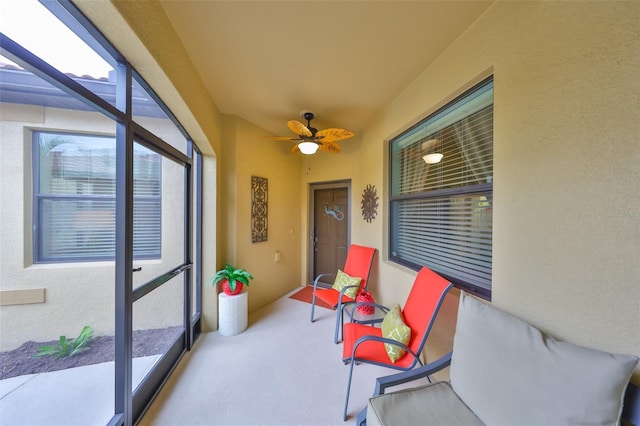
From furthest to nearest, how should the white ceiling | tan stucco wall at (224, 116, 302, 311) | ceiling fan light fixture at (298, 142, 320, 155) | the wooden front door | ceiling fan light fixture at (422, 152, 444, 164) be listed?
the wooden front door → tan stucco wall at (224, 116, 302, 311) → ceiling fan light fixture at (298, 142, 320, 155) → ceiling fan light fixture at (422, 152, 444, 164) → the white ceiling

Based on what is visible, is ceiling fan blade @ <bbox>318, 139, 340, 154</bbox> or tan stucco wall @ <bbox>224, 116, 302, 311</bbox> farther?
tan stucco wall @ <bbox>224, 116, 302, 311</bbox>

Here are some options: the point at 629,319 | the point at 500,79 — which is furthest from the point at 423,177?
the point at 629,319

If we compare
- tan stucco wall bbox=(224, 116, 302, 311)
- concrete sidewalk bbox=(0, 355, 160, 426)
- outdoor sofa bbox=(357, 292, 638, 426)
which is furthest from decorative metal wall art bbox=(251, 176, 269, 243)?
outdoor sofa bbox=(357, 292, 638, 426)

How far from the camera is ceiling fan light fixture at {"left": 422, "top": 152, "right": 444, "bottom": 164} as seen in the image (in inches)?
77.5

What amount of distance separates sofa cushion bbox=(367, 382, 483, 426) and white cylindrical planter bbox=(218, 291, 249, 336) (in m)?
1.83

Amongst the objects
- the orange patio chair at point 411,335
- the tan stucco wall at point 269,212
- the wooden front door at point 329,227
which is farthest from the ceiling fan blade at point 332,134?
the orange patio chair at point 411,335

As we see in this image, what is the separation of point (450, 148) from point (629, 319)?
145cm

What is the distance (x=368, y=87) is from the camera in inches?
85.8

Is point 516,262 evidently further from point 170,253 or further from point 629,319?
point 170,253

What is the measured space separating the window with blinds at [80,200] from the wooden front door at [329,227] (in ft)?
8.75

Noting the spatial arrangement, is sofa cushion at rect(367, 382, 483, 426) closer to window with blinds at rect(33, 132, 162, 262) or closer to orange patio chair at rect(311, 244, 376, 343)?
orange patio chair at rect(311, 244, 376, 343)

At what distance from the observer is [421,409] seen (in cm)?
107

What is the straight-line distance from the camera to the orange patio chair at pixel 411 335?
1474mm

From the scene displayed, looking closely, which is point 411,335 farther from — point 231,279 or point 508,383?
point 231,279
